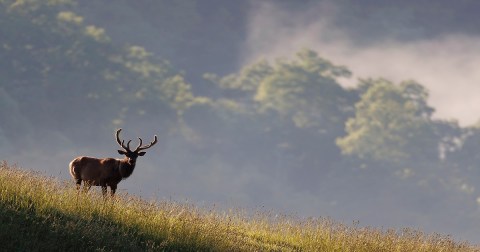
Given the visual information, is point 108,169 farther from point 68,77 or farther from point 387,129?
point 387,129

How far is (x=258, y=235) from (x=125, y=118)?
2740 inches

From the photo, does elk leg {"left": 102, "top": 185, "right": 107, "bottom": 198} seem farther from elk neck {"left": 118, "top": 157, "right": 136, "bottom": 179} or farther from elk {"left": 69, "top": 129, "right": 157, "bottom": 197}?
elk neck {"left": 118, "top": 157, "right": 136, "bottom": 179}

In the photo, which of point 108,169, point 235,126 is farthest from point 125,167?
point 235,126

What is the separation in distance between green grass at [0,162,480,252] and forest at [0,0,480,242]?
60.3m

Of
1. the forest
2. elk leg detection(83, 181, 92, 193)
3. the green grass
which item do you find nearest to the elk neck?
elk leg detection(83, 181, 92, 193)

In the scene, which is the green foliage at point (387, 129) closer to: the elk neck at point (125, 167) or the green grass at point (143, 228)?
the green grass at point (143, 228)

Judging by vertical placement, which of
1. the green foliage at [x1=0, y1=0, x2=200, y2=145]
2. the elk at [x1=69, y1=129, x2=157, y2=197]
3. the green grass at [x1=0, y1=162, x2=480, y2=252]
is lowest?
the green grass at [x1=0, y1=162, x2=480, y2=252]

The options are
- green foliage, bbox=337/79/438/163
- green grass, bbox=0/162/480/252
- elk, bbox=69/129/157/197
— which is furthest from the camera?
green foliage, bbox=337/79/438/163

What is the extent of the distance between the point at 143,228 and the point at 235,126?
8330cm

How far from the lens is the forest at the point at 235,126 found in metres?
82.2

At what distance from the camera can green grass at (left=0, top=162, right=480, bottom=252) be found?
14.2 meters

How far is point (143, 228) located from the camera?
50.8ft

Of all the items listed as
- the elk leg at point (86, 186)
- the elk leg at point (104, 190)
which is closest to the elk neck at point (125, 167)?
the elk leg at point (104, 190)

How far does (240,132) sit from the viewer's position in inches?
3888
